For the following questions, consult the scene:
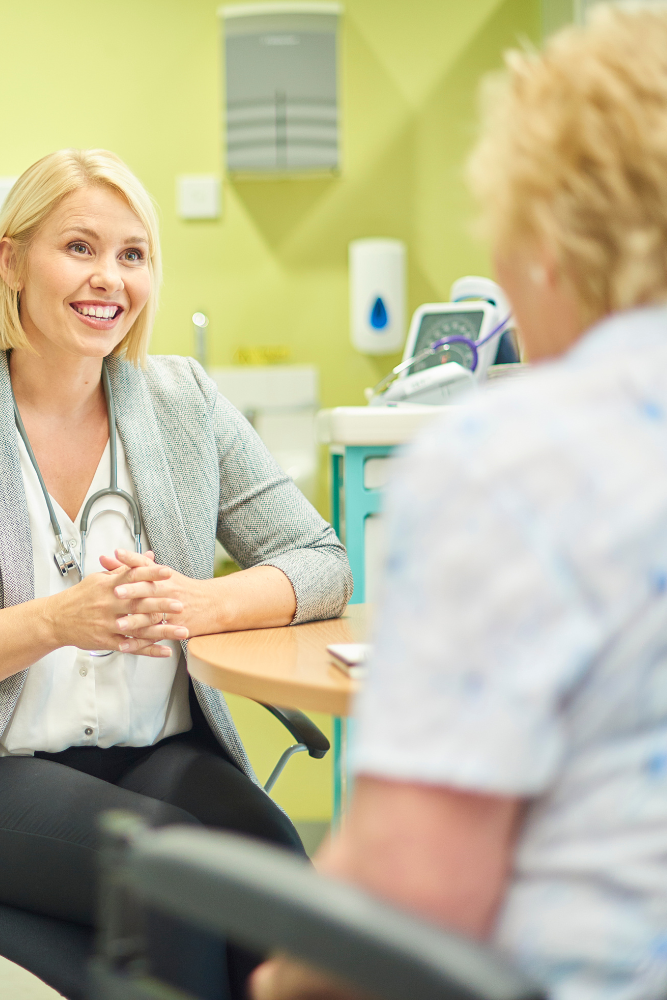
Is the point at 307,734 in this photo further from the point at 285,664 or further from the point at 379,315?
the point at 379,315

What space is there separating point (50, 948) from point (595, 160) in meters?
1.02

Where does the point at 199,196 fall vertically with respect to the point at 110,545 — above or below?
above

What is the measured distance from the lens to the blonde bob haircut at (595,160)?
531 millimetres

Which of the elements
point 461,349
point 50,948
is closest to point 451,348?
point 461,349

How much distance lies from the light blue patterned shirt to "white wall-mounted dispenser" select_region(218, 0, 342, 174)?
3.31m

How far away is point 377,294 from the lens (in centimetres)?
359

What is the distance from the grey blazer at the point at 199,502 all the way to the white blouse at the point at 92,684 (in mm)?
31

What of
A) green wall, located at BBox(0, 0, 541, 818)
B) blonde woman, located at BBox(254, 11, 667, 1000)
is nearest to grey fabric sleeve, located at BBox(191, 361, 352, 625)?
blonde woman, located at BBox(254, 11, 667, 1000)

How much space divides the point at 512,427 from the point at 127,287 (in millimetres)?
1134

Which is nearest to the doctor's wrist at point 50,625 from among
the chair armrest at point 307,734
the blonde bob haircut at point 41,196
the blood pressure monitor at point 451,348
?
the chair armrest at point 307,734

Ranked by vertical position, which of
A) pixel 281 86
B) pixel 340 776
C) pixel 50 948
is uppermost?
pixel 281 86

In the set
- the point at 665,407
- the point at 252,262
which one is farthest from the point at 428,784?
the point at 252,262

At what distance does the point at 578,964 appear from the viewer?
18.9 inches

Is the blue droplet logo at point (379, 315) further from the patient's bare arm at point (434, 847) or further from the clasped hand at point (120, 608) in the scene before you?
the patient's bare arm at point (434, 847)
